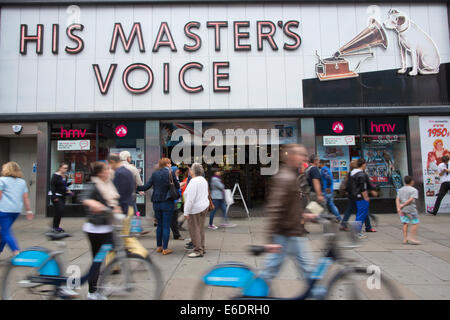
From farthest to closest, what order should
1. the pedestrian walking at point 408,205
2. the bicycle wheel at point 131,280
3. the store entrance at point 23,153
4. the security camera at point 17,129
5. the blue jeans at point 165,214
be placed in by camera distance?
1. the store entrance at point 23,153
2. the security camera at point 17,129
3. the pedestrian walking at point 408,205
4. the blue jeans at point 165,214
5. the bicycle wheel at point 131,280

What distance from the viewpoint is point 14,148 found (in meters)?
11.4

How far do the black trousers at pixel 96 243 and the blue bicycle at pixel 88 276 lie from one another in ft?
0.19

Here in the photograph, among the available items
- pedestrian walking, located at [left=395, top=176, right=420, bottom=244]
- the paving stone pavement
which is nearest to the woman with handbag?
the paving stone pavement

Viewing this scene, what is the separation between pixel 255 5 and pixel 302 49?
2.52 meters

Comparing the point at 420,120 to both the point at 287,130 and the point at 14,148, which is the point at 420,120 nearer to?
the point at 287,130

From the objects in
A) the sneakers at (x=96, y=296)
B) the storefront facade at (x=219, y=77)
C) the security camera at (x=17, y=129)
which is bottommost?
the sneakers at (x=96, y=296)

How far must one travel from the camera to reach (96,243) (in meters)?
3.48

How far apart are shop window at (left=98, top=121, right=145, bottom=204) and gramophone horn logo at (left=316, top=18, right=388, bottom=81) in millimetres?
7153

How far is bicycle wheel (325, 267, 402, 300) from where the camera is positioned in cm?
264

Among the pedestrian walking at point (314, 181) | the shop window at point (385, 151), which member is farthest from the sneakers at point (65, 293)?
the shop window at point (385, 151)

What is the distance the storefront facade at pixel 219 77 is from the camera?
Answer: 10.4 m

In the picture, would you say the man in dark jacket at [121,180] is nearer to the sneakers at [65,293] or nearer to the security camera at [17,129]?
the sneakers at [65,293]

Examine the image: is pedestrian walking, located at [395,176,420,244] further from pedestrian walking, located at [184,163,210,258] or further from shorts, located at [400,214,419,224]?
pedestrian walking, located at [184,163,210,258]

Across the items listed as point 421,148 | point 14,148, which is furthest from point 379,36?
point 14,148
